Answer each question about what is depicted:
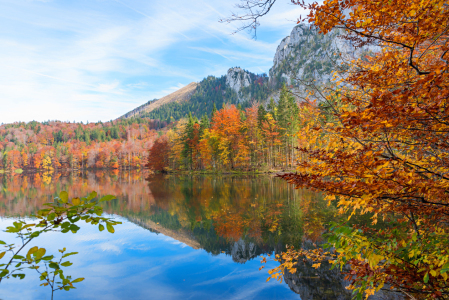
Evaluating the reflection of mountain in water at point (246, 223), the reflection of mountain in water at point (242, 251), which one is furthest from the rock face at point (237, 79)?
the reflection of mountain in water at point (242, 251)

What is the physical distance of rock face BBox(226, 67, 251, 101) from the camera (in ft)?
595

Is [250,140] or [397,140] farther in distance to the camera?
[250,140]

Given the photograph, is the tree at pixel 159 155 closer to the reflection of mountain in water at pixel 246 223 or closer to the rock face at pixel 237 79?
the reflection of mountain in water at pixel 246 223

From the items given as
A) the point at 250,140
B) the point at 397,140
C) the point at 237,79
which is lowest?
the point at 397,140

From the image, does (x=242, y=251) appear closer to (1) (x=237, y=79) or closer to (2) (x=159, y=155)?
(2) (x=159, y=155)

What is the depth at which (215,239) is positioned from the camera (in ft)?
31.1

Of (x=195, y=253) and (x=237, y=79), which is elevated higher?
(x=237, y=79)

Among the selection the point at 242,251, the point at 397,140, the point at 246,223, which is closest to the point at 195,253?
the point at 242,251

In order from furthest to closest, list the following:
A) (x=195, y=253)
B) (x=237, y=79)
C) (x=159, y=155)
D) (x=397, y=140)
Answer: (x=237, y=79), (x=159, y=155), (x=195, y=253), (x=397, y=140)

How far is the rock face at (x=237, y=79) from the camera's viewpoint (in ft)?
595

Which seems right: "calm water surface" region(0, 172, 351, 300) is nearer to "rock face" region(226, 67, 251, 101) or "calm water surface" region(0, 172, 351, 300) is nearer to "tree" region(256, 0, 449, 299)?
"tree" region(256, 0, 449, 299)

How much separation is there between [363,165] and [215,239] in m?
7.98

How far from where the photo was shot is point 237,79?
185 meters

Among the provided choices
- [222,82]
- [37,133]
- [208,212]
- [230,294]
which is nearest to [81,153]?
[37,133]
